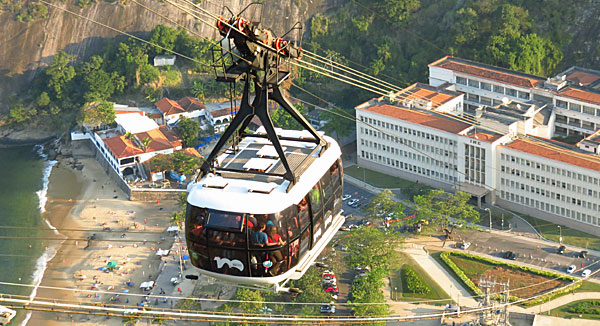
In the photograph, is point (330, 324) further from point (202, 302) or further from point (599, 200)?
point (599, 200)

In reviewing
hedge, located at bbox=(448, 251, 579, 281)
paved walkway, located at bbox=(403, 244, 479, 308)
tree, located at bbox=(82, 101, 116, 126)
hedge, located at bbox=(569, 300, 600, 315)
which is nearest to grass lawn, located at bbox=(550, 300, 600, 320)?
hedge, located at bbox=(569, 300, 600, 315)

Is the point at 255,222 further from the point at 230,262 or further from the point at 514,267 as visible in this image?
the point at 514,267

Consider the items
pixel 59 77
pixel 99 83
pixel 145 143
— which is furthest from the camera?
pixel 59 77

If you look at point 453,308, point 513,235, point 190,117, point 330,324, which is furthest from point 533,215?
point 190,117

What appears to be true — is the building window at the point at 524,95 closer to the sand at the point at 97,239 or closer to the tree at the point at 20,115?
the sand at the point at 97,239

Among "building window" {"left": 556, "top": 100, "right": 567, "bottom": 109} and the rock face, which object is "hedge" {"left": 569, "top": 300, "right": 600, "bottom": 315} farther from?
the rock face

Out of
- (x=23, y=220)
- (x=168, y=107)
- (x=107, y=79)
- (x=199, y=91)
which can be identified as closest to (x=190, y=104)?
(x=168, y=107)
